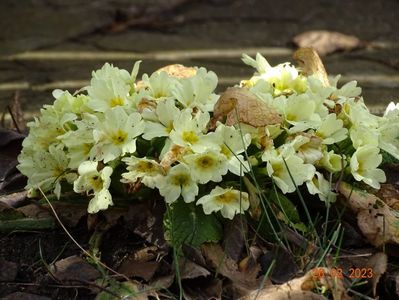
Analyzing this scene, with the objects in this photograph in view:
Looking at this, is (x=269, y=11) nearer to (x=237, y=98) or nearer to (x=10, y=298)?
(x=237, y=98)

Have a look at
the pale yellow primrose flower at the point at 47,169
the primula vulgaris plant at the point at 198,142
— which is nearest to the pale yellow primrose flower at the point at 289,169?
the primula vulgaris plant at the point at 198,142

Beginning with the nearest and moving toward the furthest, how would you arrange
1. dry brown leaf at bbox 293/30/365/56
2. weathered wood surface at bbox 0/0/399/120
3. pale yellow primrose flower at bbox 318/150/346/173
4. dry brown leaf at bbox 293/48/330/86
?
pale yellow primrose flower at bbox 318/150/346/173 → dry brown leaf at bbox 293/48/330/86 → weathered wood surface at bbox 0/0/399/120 → dry brown leaf at bbox 293/30/365/56

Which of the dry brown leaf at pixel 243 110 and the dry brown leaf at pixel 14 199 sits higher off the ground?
the dry brown leaf at pixel 243 110

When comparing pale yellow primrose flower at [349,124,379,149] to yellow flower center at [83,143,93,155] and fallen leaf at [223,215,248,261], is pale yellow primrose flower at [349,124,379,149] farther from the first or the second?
yellow flower center at [83,143,93,155]

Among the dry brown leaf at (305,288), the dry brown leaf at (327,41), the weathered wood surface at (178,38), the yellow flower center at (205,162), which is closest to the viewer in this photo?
the dry brown leaf at (305,288)

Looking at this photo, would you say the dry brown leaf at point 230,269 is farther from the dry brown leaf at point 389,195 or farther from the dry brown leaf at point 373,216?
the dry brown leaf at point 389,195

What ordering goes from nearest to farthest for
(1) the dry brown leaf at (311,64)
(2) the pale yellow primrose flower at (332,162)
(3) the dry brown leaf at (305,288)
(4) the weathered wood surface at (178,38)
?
(3) the dry brown leaf at (305,288)
(2) the pale yellow primrose flower at (332,162)
(1) the dry brown leaf at (311,64)
(4) the weathered wood surface at (178,38)

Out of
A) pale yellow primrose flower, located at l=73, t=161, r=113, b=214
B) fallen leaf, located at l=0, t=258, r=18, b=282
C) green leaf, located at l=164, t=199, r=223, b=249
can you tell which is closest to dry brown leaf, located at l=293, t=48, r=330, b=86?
green leaf, located at l=164, t=199, r=223, b=249
